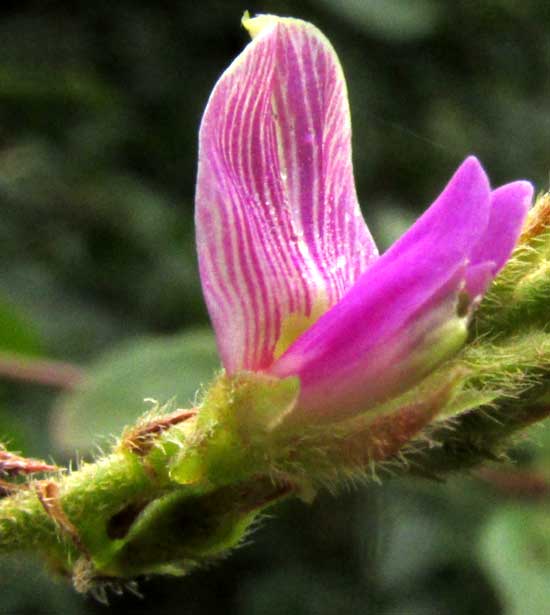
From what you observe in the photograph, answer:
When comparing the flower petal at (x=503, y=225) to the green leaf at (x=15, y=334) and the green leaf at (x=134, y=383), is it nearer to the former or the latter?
the green leaf at (x=134, y=383)

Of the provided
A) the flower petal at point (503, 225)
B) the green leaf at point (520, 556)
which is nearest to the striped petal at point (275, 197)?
the flower petal at point (503, 225)

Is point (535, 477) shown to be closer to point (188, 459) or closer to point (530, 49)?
point (188, 459)

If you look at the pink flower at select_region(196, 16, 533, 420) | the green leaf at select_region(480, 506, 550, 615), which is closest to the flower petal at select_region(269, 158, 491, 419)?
the pink flower at select_region(196, 16, 533, 420)

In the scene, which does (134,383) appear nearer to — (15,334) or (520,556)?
(15,334)

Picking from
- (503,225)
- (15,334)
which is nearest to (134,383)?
(15,334)

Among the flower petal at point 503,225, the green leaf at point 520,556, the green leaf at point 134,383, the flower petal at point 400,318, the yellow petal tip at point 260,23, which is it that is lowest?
the green leaf at point 520,556

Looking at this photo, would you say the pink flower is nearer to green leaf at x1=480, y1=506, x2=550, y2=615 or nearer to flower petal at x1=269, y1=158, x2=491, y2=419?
flower petal at x1=269, y1=158, x2=491, y2=419
